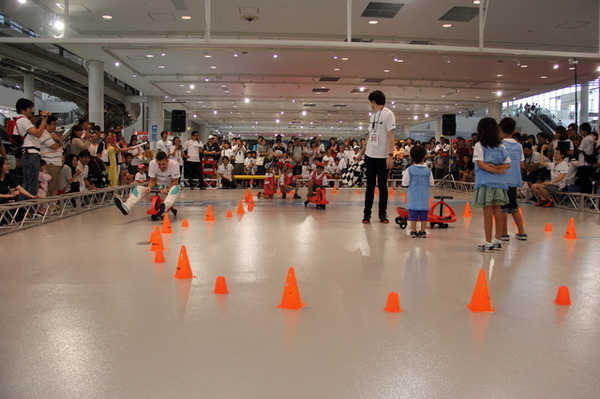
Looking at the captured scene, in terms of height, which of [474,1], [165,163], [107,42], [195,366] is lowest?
[195,366]

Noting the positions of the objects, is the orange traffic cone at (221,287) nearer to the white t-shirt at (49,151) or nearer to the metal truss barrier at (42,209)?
the metal truss barrier at (42,209)

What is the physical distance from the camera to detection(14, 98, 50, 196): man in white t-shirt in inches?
270

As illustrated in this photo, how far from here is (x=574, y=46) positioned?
49.3 ft

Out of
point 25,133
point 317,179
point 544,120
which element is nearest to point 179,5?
point 317,179

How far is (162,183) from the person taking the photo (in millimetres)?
7879

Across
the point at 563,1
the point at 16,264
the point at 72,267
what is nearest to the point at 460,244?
the point at 72,267

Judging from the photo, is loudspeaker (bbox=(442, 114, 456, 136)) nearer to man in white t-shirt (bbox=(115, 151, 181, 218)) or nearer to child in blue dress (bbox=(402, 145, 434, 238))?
man in white t-shirt (bbox=(115, 151, 181, 218))

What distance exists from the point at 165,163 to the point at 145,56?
9949 mm

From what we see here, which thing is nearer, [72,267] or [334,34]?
[72,267]

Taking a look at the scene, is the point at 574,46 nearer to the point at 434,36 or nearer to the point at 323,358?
the point at 434,36

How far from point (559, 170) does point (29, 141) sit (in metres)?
9.26

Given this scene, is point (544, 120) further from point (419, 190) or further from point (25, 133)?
point (25, 133)

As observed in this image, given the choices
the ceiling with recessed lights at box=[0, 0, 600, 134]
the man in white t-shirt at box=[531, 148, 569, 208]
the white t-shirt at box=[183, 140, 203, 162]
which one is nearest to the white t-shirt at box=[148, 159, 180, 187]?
the ceiling with recessed lights at box=[0, 0, 600, 134]

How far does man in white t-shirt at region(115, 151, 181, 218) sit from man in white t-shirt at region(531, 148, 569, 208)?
721cm
